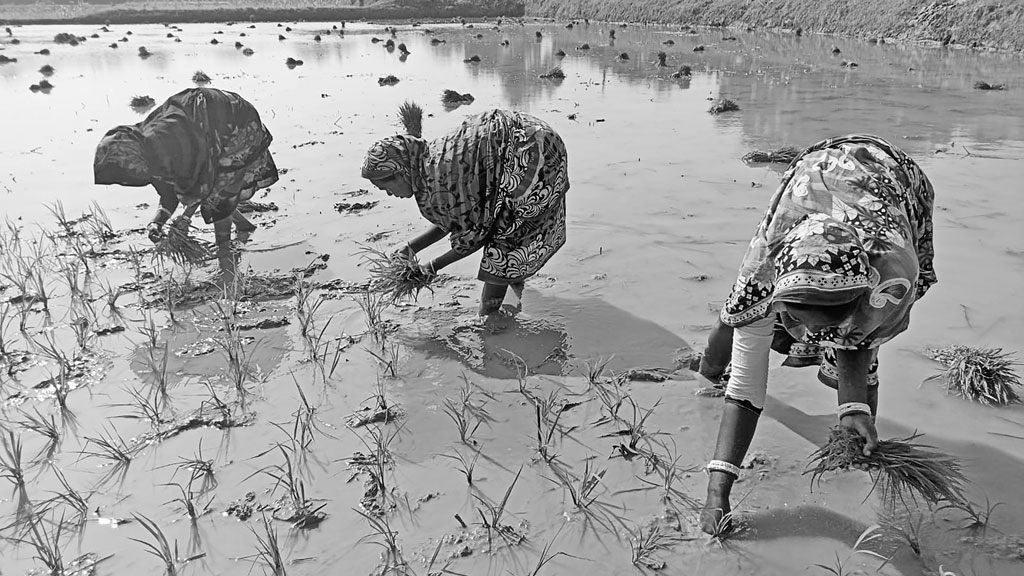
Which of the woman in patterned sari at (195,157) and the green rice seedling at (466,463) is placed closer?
the green rice seedling at (466,463)

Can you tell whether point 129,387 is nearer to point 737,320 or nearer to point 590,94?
point 737,320

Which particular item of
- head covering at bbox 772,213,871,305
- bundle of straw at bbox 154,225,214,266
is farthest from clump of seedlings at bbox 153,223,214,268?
head covering at bbox 772,213,871,305

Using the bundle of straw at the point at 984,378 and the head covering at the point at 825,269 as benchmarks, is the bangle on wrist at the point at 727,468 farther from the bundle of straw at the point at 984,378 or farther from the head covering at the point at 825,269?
the bundle of straw at the point at 984,378

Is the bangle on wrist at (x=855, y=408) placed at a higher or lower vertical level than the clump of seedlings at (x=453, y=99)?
lower

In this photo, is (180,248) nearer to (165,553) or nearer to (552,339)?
(552,339)

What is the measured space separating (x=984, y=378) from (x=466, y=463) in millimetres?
2127

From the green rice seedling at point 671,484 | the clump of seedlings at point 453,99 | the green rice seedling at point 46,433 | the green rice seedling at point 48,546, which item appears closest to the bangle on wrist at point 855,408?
the green rice seedling at point 671,484

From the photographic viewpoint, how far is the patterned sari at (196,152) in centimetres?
411

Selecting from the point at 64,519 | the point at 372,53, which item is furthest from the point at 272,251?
the point at 372,53

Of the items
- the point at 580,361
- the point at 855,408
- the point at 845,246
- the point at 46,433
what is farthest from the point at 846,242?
the point at 46,433

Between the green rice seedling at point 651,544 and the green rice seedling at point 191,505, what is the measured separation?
4.71 feet

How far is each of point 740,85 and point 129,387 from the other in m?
10.8

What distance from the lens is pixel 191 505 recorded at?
224 centimetres

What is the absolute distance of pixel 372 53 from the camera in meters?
18.5
